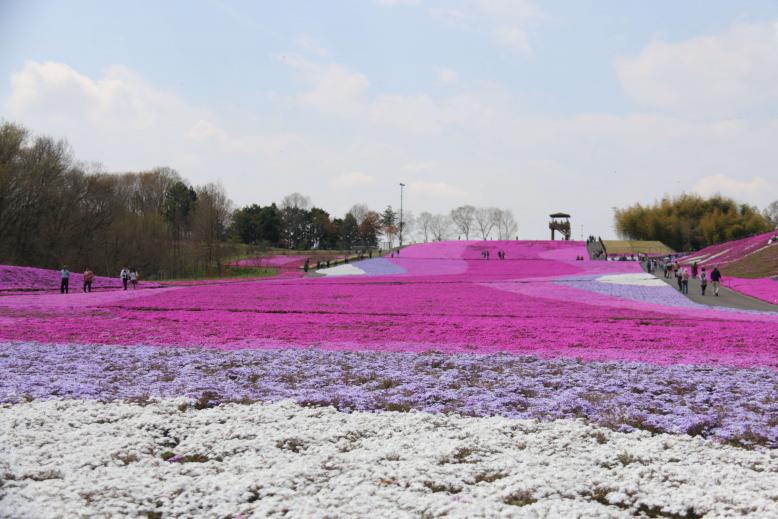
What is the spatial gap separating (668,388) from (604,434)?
10.9 feet

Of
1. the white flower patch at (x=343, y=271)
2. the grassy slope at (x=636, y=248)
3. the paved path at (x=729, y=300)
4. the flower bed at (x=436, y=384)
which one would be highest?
the grassy slope at (x=636, y=248)

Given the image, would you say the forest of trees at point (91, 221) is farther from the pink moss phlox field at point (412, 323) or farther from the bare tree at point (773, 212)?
the bare tree at point (773, 212)

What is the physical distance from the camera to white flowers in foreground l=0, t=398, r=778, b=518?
653cm

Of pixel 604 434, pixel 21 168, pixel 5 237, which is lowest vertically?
pixel 604 434

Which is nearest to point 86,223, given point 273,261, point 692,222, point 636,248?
point 273,261

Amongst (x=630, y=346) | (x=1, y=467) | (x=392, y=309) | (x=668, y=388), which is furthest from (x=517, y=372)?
(x=392, y=309)

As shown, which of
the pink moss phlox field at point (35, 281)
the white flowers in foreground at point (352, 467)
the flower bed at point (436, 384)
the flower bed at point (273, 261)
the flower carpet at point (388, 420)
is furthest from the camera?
the flower bed at point (273, 261)

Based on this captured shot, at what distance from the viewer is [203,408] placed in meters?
10.7

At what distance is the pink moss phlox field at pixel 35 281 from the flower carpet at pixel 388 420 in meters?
22.2

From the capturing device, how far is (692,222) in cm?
12219

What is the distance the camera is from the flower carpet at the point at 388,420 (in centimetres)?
677

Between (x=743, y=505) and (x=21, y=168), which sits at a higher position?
(x=21, y=168)

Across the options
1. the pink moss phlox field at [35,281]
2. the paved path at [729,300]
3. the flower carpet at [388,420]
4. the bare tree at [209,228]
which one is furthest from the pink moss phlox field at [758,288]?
the bare tree at [209,228]

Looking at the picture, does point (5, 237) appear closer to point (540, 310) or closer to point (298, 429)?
point (540, 310)
